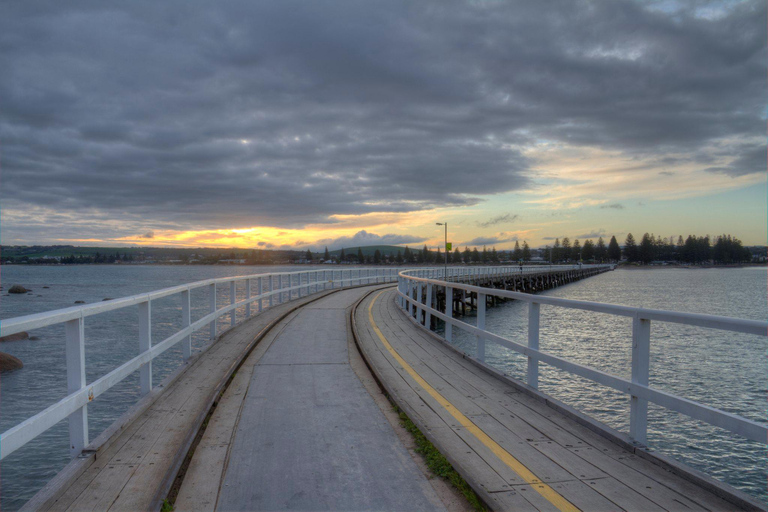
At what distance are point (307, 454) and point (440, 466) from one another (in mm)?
1221

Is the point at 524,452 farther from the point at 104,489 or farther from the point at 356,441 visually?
the point at 104,489

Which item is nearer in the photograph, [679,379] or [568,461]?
[568,461]

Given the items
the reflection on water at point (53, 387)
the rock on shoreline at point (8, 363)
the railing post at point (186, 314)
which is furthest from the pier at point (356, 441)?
the rock on shoreline at point (8, 363)

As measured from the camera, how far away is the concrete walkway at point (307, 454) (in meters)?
3.64

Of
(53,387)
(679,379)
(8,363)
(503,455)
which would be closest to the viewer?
(503,455)

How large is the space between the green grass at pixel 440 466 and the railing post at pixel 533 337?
2.02 metres

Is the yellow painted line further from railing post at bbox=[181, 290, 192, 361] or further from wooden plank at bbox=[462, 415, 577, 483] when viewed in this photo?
railing post at bbox=[181, 290, 192, 361]

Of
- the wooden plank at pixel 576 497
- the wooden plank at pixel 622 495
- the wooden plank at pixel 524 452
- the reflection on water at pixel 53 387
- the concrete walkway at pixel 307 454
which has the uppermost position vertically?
the wooden plank at pixel 622 495

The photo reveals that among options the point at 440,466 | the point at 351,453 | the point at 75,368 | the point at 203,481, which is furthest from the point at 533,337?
the point at 75,368

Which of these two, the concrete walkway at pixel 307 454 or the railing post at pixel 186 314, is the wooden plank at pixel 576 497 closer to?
the concrete walkway at pixel 307 454

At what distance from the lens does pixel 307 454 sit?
4469 mm

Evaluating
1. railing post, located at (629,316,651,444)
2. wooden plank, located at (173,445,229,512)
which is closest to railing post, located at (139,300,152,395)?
wooden plank, located at (173,445,229,512)

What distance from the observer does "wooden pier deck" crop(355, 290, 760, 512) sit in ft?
11.6

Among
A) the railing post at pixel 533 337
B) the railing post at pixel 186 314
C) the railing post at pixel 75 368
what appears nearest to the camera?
the railing post at pixel 75 368
